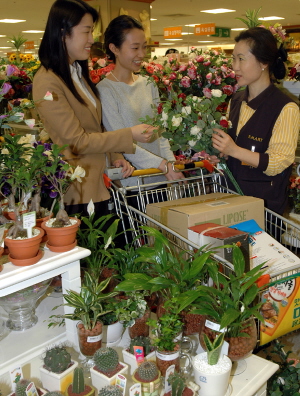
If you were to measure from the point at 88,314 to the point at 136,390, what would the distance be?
302 mm

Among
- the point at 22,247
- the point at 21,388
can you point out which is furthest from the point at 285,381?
the point at 22,247

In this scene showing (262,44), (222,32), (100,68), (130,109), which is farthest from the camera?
(222,32)

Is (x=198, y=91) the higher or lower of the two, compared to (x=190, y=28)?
lower

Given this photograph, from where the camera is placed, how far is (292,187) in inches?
149

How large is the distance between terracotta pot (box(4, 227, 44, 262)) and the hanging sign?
2.66 ft

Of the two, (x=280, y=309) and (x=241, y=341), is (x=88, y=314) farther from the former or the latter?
(x=280, y=309)

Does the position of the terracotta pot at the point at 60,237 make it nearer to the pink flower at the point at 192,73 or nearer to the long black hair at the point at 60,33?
the long black hair at the point at 60,33

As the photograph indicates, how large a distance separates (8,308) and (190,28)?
559 inches

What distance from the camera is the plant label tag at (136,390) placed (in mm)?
1295

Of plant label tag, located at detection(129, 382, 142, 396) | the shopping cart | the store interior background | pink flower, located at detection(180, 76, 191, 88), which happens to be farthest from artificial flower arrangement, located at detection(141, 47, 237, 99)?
the store interior background

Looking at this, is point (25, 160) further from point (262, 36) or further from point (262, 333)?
point (262, 36)

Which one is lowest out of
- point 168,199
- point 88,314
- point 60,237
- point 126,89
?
point 88,314

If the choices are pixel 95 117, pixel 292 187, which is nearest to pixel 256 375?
pixel 95 117

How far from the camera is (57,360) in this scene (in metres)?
1.39
